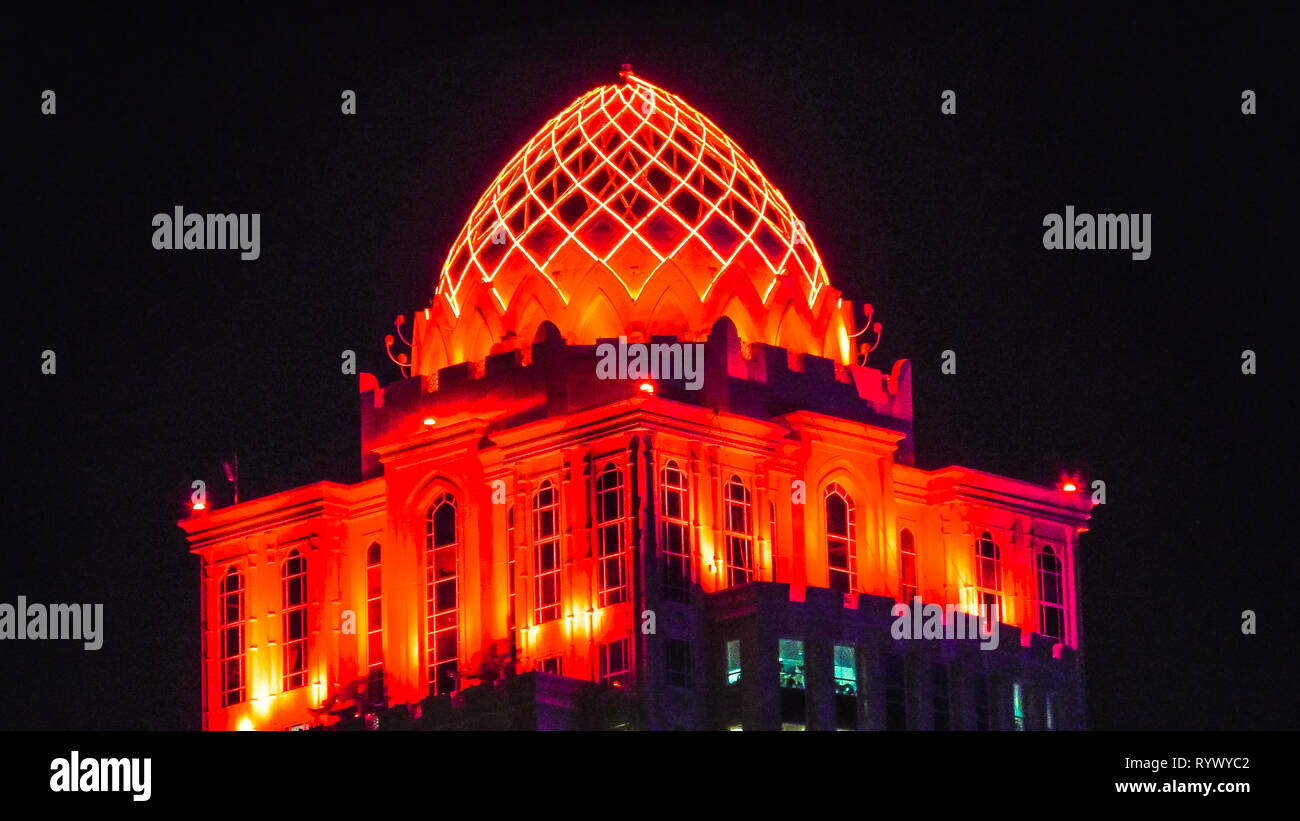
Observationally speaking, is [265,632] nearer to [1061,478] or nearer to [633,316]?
[633,316]

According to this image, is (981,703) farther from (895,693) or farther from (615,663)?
(615,663)

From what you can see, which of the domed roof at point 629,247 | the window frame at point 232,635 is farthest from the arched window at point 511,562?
the window frame at point 232,635

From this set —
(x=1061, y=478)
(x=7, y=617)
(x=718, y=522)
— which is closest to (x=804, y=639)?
(x=718, y=522)

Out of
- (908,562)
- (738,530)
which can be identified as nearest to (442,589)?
(738,530)

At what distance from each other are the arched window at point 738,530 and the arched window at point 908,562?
479cm

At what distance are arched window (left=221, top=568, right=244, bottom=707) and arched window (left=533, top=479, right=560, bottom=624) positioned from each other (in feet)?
28.2

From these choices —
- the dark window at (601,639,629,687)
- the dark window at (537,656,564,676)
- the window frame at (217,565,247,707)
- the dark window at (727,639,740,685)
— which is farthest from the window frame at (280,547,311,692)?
the dark window at (727,639,740,685)

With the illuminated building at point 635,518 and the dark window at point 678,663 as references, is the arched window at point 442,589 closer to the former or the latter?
the illuminated building at point 635,518

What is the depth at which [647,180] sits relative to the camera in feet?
329

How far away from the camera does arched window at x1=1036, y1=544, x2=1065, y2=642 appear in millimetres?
102375
